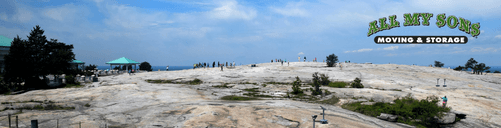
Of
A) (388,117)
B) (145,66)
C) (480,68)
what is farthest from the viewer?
(145,66)

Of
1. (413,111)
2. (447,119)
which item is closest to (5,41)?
(413,111)

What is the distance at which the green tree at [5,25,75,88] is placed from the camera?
87.8 feet

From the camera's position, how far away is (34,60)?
2842 centimetres

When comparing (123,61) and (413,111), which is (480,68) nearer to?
(413,111)

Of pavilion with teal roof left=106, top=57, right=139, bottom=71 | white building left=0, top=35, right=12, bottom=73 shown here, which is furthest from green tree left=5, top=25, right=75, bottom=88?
white building left=0, top=35, right=12, bottom=73

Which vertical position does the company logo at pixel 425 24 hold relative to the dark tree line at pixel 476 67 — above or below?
above

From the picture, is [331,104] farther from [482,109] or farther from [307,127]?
[482,109]

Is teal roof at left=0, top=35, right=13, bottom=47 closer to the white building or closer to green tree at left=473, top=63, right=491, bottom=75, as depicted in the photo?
the white building

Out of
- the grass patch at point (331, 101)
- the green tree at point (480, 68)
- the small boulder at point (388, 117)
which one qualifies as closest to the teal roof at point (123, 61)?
the grass patch at point (331, 101)

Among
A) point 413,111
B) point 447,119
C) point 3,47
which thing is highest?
point 3,47

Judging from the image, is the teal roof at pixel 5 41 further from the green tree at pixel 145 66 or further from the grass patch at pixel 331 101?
the grass patch at pixel 331 101

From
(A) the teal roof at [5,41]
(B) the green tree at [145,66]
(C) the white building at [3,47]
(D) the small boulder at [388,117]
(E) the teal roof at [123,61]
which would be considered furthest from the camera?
(B) the green tree at [145,66]

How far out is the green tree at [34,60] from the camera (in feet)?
87.8

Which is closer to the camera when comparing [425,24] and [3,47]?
[425,24]
